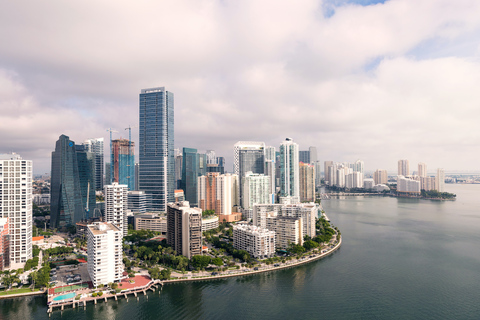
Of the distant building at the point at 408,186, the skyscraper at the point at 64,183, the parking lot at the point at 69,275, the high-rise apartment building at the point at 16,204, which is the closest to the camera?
the parking lot at the point at 69,275

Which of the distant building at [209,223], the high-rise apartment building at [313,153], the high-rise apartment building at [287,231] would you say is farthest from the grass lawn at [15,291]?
the high-rise apartment building at [313,153]

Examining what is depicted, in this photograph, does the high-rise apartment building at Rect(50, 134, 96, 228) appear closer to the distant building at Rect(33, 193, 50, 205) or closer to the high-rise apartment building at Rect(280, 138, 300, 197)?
the distant building at Rect(33, 193, 50, 205)

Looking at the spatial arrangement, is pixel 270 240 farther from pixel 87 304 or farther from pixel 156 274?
pixel 87 304

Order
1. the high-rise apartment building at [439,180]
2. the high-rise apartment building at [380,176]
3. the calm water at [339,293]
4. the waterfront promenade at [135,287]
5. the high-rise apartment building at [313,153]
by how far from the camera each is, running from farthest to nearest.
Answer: the high-rise apartment building at [313,153] → the high-rise apartment building at [380,176] → the high-rise apartment building at [439,180] → the waterfront promenade at [135,287] → the calm water at [339,293]

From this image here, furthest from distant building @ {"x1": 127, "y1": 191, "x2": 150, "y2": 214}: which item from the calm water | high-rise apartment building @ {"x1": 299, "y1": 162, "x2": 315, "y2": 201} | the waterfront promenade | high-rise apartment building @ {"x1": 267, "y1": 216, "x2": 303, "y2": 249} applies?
high-rise apartment building @ {"x1": 299, "y1": 162, "x2": 315, "y2": 201}

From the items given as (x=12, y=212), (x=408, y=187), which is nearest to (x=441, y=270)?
(x=12, y=212)

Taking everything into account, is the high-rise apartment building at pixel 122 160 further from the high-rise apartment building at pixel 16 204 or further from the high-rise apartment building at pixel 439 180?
the high-rise apartment building at pixel 439 180
